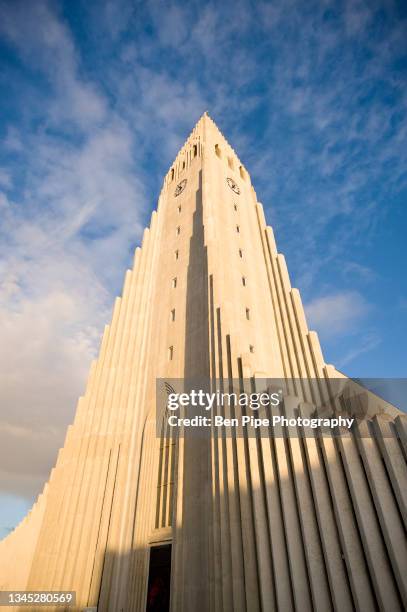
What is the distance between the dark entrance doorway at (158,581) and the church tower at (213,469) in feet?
0.30

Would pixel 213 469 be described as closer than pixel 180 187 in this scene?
Yes

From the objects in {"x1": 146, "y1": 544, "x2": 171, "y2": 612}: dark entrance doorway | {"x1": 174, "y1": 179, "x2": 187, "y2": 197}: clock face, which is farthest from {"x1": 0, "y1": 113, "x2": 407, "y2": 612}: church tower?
{"x1": 174, "y1": 179, "x2": 187, "y2": 197}: clock face

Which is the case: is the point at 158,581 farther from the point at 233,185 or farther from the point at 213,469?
the point at 233,185

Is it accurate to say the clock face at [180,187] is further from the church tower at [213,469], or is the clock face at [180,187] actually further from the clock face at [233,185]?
the clock face at [233,185]

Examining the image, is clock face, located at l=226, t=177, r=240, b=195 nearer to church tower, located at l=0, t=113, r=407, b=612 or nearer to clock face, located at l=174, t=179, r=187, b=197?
church tower, located at l=0, t=113, r=407, b=612

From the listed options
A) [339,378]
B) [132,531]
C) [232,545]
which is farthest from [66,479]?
[339,378]

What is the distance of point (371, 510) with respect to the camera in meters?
9.36

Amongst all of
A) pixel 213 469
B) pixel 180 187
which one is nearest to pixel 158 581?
pixel 213 469

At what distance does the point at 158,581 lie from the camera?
17.4 m

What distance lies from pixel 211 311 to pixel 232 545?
10492mm

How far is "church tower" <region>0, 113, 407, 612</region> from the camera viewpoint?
379 inches

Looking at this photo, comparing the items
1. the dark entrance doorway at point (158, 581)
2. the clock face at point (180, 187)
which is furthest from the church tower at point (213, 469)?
the clock face at point (180, 187)

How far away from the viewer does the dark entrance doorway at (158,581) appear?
1623 cm

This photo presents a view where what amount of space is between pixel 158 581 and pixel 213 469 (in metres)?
8.20
